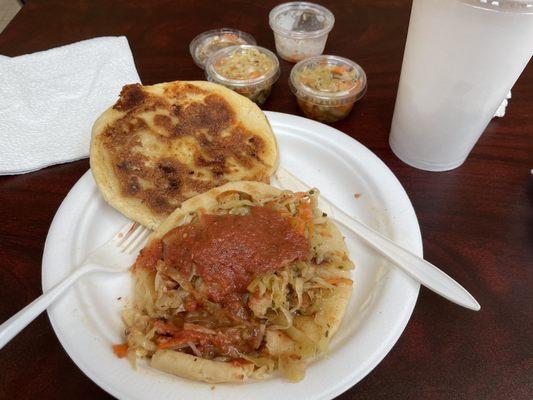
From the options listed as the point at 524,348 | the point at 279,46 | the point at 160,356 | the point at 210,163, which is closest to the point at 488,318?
the point at 524,348

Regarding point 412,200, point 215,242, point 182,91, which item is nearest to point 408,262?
point 412,200

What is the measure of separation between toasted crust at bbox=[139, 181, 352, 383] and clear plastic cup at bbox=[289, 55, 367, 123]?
0.55 m

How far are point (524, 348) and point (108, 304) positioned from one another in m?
1.32

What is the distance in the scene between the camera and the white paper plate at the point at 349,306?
1133 mm

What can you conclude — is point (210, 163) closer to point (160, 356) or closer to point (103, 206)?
point (103, 206)

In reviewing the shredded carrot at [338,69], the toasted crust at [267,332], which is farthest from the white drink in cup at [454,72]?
the toasted crust at [267,332]

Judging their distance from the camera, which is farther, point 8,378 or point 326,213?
point 326,213

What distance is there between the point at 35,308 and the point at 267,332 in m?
0.66

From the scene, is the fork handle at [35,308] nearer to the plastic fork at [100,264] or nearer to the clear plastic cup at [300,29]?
the plastic fork at [100,264]

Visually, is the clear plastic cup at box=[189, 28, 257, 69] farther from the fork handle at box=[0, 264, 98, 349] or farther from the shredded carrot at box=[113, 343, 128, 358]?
the shredded carrot at box=[113, 343, 128, 358]

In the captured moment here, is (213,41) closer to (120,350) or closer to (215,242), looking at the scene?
(215,242)

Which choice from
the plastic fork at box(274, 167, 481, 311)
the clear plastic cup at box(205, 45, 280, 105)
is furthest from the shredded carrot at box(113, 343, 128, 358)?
the clear plastic cup at box(205, 45, 280, 105)

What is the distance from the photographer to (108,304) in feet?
4.62

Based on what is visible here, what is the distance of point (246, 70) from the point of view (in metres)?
2.14
